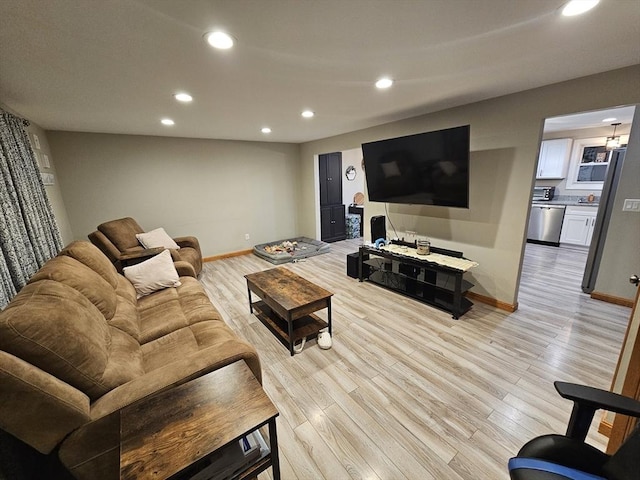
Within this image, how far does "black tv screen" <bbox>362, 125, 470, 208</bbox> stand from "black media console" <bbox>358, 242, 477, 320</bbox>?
66 centimetres

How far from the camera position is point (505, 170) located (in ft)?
8.83

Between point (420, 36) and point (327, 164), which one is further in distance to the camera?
point (327, 164)

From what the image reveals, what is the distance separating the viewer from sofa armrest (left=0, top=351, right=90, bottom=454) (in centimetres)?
92

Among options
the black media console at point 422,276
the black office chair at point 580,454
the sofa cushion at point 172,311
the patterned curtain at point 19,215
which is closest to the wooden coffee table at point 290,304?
the sofa cushion at point 172,311

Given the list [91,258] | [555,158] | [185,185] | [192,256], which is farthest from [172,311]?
[555,158]

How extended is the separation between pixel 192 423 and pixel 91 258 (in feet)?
5.71

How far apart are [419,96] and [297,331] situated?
2.56 m

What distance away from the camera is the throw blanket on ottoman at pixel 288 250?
4781mm

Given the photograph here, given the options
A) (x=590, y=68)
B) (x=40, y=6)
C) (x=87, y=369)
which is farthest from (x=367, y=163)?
(x=87, y=369)

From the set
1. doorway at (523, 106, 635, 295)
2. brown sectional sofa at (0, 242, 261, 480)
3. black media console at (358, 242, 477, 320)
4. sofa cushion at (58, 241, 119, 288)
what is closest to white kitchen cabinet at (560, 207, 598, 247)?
doorway at (523, 106, 635, 295)

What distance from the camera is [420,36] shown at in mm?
1414

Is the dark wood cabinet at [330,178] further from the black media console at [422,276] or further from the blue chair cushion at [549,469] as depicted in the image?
the blue chair cushion at [549,469]

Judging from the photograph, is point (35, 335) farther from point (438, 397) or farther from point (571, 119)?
point (571, 119)

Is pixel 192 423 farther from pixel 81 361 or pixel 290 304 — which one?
pixel 290 304
